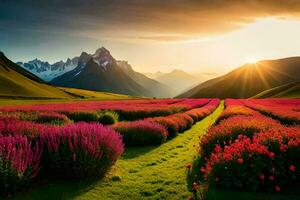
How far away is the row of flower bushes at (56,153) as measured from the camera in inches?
358

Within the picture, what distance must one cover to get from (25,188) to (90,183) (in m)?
2.13

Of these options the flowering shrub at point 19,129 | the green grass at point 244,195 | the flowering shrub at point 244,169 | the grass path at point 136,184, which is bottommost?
the grass path at point 136,184

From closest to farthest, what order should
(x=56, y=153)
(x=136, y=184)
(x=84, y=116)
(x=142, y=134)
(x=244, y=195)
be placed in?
1. (x=244, y=195)
2. (x=56, y=153)
3. (x=136, y=184)
4. (x=142, y=134)
5. (x=84, y=116)

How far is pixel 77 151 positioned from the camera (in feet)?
34.3

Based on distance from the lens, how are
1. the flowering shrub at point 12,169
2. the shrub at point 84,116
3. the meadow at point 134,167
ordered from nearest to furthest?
the meadow at point 134,167 → the flowering shrub at point 12,169 → the shrub at point 84,116

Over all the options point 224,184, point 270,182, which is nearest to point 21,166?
point 224,184

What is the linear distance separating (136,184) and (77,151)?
7.88ft

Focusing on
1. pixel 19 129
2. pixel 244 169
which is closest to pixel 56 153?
pixel 19 129

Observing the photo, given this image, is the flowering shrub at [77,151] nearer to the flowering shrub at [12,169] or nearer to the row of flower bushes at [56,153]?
the row of flower bushes at [56,153]

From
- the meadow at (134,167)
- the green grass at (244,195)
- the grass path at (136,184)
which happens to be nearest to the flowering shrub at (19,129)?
the meadow at (134,167)

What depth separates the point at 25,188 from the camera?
959 cm

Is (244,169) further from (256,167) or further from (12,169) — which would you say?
(12,169)

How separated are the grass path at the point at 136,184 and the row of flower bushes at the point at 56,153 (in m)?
0.54

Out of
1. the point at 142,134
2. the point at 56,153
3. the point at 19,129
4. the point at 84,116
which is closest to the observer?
the point at 56,153
